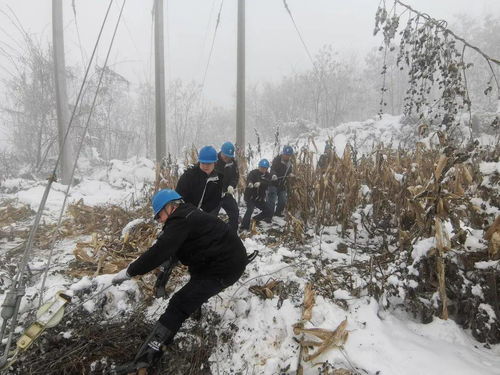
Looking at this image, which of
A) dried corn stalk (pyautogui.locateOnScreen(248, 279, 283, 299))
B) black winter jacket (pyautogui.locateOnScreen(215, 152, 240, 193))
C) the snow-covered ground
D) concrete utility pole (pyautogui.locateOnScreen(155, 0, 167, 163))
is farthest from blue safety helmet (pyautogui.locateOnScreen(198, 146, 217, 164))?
concrete utility pole (pyautogui.locateOnScreen(155, 0, 167, 163))

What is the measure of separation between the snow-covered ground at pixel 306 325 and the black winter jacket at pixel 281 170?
1.54m

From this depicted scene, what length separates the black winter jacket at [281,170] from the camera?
5250mm

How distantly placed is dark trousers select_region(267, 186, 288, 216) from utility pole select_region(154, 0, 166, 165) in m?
3.49

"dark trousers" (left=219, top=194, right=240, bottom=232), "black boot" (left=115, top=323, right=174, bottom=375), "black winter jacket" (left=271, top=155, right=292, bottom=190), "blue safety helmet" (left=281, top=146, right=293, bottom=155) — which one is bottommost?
"black boot" (left=115, top=323, right=174, bottom=375)

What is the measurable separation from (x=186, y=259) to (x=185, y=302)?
32 cm

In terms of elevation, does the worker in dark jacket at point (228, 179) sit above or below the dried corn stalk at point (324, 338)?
above

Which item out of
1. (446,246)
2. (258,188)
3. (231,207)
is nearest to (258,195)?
(258,188)

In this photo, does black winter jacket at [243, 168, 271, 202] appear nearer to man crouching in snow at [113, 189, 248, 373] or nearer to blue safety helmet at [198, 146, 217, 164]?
blue safety helmet at [198, 146, 217, 164]

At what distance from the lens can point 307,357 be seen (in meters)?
2.43

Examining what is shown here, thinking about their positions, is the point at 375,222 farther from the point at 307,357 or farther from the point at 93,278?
the point at 93,278

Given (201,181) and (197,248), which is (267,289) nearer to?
(197,248)

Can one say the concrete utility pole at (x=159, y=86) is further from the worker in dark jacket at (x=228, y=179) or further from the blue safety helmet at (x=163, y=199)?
the blue safety helmet at (x=163, y=199)

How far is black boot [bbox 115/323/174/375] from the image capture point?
7.74 feet

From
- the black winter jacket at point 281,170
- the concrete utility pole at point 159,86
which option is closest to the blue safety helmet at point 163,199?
the black winter jacket at point 281,170
